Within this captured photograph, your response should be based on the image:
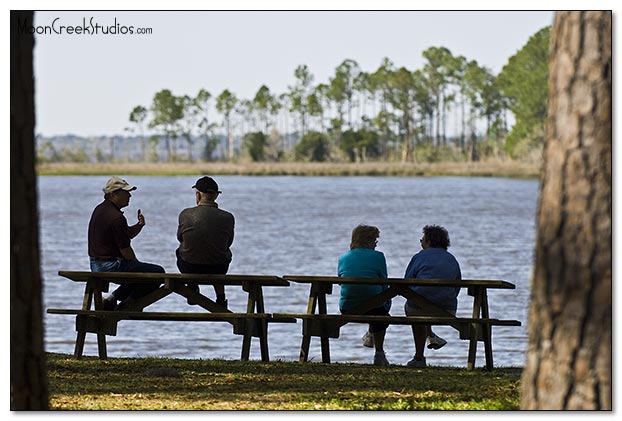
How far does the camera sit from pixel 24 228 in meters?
5.22

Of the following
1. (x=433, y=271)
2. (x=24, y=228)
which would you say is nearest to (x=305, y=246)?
(x=433, y=271)

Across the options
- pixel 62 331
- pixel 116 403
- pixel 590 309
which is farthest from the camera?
pixel 62 331

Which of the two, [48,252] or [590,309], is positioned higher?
[590,309]

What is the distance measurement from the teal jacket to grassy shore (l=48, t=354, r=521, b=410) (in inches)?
19.0

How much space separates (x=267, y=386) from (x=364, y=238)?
1.75m

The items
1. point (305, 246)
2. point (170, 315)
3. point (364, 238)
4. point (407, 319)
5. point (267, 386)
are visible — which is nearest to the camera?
point (267, 386)

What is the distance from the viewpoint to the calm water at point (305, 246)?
16.0 meters

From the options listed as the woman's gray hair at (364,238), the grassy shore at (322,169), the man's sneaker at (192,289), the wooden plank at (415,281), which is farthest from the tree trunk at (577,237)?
the grassy shore at (322,169)

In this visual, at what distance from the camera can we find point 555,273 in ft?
16.9

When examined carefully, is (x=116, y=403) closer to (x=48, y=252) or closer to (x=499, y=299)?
(x=499, y=299)

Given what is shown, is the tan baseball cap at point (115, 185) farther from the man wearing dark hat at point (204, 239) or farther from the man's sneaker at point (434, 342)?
the man's sneaker at point (434, 342)

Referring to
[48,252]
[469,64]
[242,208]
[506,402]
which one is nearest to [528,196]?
[242,208]

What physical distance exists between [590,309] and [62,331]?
41.2 ft

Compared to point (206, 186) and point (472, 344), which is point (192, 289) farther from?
point (472, 344)
